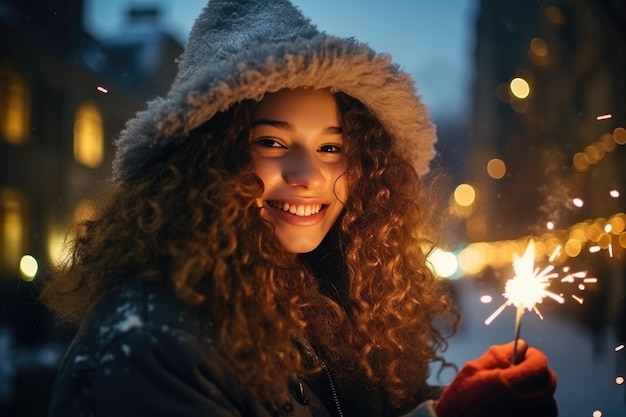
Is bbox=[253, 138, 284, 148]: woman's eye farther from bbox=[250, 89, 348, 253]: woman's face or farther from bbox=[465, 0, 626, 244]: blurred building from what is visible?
bbox=[465, 0, 626, 244]: blurred building

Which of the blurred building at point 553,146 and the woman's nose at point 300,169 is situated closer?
the woman's nose at point 300,169

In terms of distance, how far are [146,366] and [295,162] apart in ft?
3.16

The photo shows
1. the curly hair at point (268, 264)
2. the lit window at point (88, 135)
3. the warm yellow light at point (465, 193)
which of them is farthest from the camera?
the lit window at point (88, 135)

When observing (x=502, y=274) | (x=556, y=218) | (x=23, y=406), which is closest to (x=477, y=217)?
(x=502, y=274)

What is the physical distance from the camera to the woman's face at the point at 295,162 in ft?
8.41

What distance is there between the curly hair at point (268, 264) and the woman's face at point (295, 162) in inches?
2.6

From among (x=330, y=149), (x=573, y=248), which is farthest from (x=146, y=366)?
(x=573, y=248)

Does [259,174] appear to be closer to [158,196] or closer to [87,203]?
[158,196]

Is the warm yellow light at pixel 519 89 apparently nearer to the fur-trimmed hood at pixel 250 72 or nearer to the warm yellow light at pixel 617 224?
the warm yellow light at pixel 617 224

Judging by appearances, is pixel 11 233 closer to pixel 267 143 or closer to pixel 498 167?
pixel 498 167

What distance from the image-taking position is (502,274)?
4.91 metres

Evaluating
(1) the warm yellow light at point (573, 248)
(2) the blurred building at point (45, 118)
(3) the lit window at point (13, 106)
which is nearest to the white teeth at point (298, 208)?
(1) the warm yellow light at point (573, 248)

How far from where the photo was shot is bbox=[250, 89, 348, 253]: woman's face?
2.56m

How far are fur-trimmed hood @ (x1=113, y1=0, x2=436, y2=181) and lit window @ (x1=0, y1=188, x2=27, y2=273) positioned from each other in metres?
9.13
